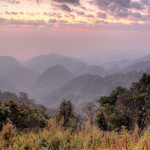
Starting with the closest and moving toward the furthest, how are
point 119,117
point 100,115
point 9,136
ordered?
point 9,136
point 119,117
point 100,115

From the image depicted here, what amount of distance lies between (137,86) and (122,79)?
7373 inches

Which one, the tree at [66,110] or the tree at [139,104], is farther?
the tree at [66,110]

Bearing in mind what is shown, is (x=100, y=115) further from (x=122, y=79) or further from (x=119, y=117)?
(x=122, y=79)

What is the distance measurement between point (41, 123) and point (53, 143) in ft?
38.2

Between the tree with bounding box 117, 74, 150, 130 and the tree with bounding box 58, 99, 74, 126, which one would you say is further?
the tree with bounding box 58, 99, 74, 126

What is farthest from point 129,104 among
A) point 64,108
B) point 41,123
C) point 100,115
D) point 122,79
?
point 122,79

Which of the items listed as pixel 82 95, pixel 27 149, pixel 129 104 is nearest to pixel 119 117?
pixel 129 104

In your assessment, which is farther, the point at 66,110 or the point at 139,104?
the point at 66,110

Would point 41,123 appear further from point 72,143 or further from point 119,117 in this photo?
point 72,143

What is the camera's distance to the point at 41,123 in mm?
17797

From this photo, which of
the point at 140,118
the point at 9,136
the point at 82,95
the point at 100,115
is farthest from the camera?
the point at 82,95

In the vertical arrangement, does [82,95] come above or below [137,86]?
below

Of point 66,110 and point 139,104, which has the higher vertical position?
point 139,104

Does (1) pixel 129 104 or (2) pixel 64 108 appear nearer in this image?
(1) pixel 129 104
